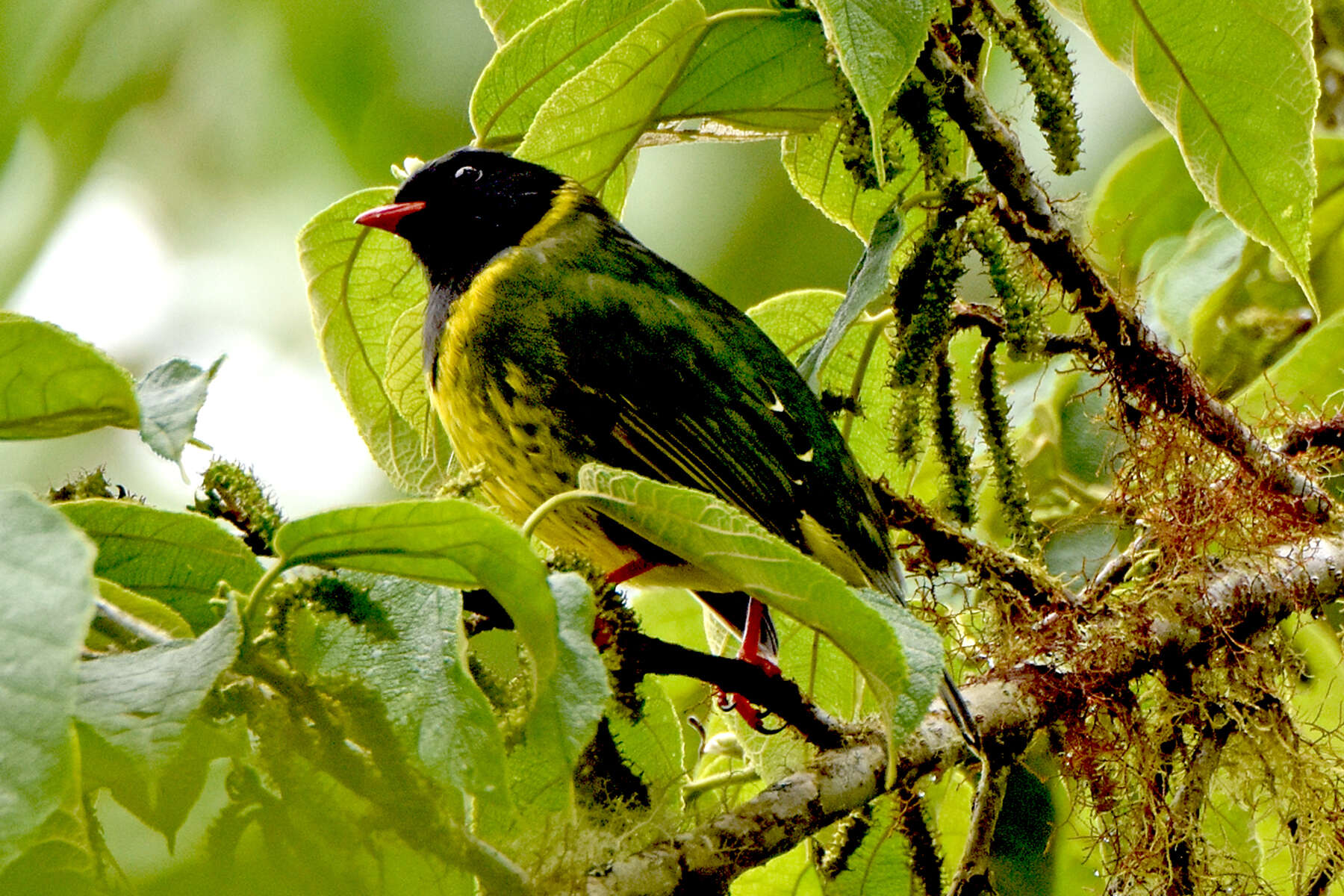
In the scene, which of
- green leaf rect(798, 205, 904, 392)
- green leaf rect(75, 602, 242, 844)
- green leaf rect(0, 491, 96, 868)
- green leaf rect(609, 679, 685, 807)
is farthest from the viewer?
green leaf rect(798, 205, 904, 392)

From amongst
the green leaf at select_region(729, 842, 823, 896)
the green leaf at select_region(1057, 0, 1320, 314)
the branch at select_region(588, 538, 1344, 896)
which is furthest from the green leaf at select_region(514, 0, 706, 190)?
the green leaf at select_region(729, 842, 823, 896)

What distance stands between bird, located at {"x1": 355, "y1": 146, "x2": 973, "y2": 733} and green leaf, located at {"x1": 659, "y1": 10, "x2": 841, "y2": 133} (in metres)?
0.31

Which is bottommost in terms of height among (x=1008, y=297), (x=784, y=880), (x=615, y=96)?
(x=784, y=880)

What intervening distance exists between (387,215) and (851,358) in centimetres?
74

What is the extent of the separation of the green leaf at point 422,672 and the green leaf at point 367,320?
37.7 inches

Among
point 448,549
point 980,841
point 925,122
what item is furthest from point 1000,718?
point 448,549

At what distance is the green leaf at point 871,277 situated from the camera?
154cm

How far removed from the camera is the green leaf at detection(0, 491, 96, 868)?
2.14 feet

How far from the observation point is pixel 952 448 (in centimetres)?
169

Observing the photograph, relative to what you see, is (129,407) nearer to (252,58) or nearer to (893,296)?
(893,296)

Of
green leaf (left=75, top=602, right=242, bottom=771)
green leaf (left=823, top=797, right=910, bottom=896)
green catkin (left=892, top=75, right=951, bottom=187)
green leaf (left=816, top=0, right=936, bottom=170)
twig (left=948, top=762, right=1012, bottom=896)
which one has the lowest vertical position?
green leaf (left=823, top=797, right=910, bottom=896)

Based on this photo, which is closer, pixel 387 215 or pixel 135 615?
pixel 135 615

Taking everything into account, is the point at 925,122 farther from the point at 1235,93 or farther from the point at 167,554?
the point at 167,554

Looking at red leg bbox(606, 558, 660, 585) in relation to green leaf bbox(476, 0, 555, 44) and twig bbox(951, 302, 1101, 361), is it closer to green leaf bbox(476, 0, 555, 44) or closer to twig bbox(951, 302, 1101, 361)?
twig bbox(951, 302, 1101, 361)
